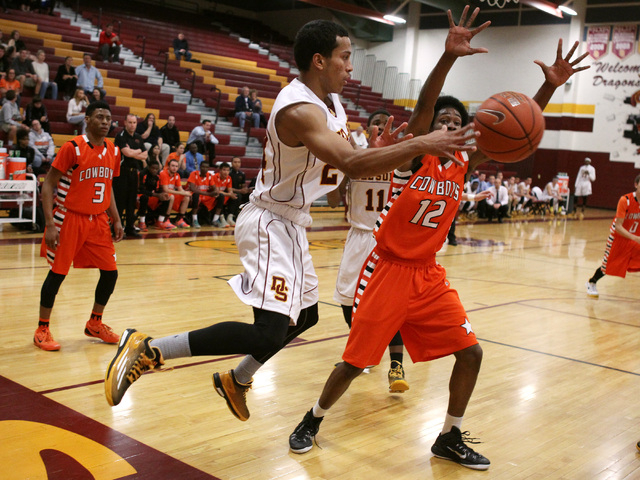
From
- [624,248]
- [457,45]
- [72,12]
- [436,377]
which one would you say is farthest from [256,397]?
[72,12]

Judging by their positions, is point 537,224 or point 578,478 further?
point 537,224

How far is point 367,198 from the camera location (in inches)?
187

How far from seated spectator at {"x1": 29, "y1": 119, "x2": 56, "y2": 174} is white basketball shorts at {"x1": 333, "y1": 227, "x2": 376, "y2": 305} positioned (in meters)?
7.63

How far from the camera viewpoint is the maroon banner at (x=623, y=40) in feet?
73.9

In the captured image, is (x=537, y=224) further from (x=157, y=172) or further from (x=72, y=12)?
(x=72, y=12)

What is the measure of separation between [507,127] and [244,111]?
1473 cm

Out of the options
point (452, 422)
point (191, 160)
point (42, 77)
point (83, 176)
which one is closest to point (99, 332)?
point (83, 176)

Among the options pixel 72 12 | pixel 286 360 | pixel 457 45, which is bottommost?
pixel 286 360

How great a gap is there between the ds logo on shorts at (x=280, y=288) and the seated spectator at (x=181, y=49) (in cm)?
1800

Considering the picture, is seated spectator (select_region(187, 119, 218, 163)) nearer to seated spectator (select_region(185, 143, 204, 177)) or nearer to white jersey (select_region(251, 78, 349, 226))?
seated spectator (select_region(185, 143, 204, 177))

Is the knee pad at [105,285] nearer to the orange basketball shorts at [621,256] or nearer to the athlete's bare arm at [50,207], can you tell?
the athlete's bare arm at [50,207]

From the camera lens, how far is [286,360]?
476 cm

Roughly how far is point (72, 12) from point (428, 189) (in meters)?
19.8

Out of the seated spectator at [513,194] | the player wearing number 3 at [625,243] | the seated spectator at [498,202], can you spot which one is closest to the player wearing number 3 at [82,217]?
the player wearing number 3 at [625,243]
